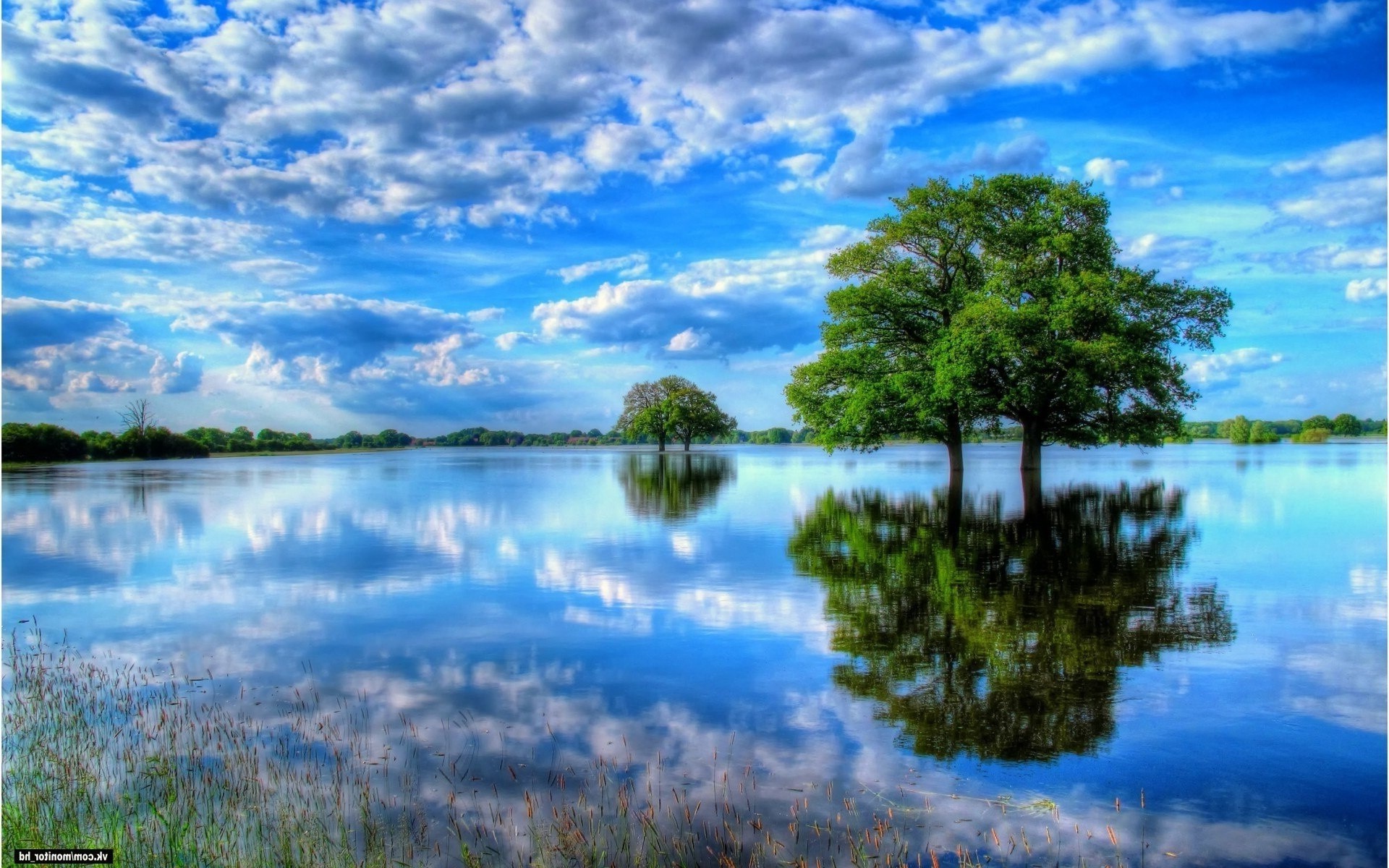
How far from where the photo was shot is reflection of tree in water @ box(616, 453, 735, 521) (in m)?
32.1

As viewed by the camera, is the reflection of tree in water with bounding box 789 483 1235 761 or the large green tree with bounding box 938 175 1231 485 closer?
the reflection of tree in water with bounding box 789 483 1235 761

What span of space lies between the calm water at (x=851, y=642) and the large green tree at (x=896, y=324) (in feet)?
60.8

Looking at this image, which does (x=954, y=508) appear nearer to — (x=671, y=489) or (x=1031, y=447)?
(x=671, y=489)

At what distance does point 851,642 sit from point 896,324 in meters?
40.3

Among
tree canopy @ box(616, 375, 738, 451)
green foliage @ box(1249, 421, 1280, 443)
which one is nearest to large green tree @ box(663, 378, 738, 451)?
tree canopy @ box(616, 375, 738, 451)

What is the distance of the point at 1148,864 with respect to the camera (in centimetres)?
573

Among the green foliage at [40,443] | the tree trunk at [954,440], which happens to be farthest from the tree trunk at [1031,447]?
the green foliage at [40,443]

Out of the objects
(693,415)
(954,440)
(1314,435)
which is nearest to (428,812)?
(954,440)

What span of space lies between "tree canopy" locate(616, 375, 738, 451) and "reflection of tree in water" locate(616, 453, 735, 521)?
2320 inches

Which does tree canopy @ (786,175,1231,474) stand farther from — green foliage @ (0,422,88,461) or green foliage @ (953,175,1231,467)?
green foliage @ (0,422,88,461)

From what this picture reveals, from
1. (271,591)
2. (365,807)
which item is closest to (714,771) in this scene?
(365,807)

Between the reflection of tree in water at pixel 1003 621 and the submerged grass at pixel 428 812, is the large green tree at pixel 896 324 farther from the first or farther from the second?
the submerged grass at pixel 428 812

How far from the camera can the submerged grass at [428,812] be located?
19.7 feet

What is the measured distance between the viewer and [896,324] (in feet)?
162
